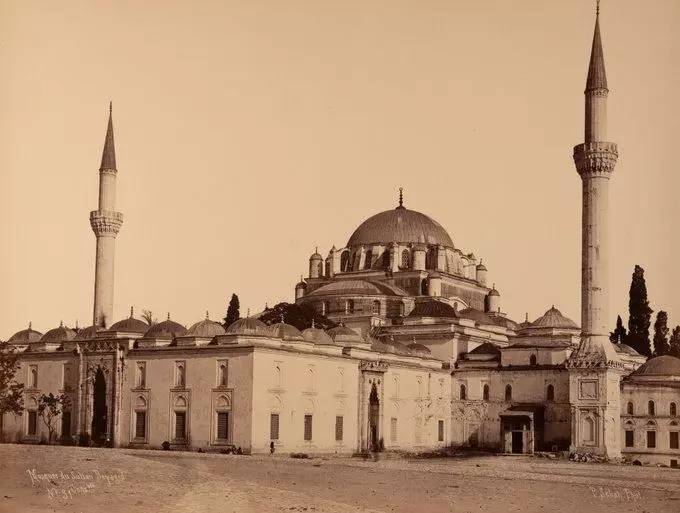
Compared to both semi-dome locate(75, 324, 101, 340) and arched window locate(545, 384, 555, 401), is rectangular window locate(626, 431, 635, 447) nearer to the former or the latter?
arched window locate(545, 384, 555, 401)

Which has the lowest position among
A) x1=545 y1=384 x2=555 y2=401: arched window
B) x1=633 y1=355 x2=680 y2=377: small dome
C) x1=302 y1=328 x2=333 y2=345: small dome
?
x1=545 y1=384 x2=555 y2=401: arched window

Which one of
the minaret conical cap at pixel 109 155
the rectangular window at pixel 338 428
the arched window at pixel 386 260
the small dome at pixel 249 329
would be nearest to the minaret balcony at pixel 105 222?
the minaret conical cap at pixel 109 155

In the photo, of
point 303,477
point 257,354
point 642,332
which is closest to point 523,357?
point 642,332

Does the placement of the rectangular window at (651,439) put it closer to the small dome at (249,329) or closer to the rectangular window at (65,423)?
the small dome at (249,329)

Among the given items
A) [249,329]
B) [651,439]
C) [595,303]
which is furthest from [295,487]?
[651,439]

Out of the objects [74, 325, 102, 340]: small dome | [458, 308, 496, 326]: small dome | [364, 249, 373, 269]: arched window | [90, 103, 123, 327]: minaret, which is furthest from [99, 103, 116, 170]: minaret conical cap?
[458, 308, 496, 326]: small dome

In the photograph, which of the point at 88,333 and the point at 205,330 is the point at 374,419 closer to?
the point at 205,330

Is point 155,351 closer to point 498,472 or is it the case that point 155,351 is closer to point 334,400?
point 334,400
